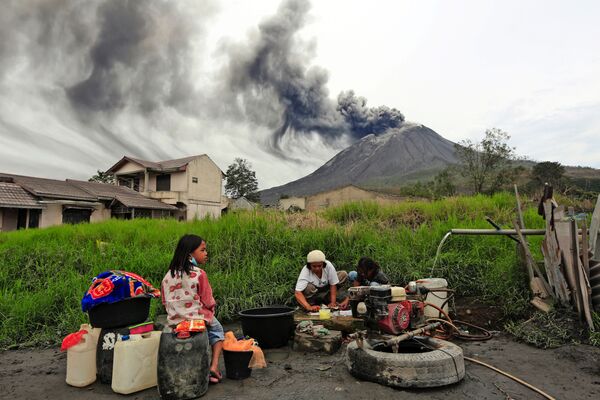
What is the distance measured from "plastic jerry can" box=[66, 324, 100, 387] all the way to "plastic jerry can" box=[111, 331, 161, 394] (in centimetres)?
40

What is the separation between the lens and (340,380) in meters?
3.63

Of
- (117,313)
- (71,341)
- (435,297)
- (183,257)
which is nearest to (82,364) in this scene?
(71,341)

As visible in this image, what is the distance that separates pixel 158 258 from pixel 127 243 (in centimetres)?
217

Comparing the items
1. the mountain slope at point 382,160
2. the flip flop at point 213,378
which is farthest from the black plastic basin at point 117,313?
the mountain slope at point 382,160

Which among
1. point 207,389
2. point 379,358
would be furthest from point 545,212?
point 207,389

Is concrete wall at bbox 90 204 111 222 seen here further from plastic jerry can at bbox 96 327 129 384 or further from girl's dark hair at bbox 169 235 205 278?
girl's dark hair at bbox 169 235 205 278

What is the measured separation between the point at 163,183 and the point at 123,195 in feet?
12.8

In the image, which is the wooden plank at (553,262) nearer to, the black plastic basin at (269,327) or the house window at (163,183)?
the black plastic basin at (269,327)

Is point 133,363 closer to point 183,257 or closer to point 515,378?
point 183,257

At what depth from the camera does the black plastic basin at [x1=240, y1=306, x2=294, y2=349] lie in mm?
4523

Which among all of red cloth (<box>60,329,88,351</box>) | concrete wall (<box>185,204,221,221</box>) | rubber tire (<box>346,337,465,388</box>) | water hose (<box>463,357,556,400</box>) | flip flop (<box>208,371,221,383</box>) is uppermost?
concrete wall (<box>185,204,221,221</box>)

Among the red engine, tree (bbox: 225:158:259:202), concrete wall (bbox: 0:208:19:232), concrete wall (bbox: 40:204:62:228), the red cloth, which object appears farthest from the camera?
tree (bbox: 225:158:259:202)

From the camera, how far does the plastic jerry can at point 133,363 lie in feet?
11.2

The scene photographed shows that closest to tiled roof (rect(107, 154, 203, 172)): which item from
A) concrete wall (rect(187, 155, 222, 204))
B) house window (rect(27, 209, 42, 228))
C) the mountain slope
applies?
concrete wall (rect(187, 155, 222, 204))
